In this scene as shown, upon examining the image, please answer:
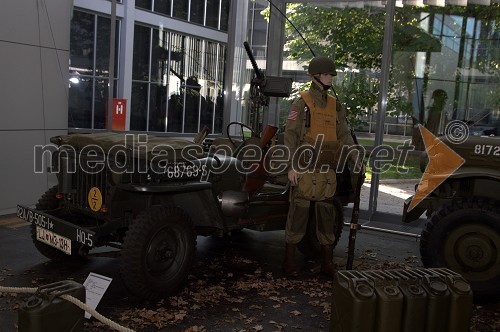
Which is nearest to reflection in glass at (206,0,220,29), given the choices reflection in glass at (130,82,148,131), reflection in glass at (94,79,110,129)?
reflection in glass at (130,82,148,131)

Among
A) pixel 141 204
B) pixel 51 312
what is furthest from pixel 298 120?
pixel 51 312

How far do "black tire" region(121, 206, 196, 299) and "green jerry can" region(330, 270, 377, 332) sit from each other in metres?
1.65

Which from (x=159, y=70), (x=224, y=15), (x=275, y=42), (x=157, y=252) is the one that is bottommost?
(x=157, y=252)

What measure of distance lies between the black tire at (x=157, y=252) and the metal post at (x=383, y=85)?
4147mm

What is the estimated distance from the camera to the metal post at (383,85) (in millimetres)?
7426

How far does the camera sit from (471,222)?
4426mm

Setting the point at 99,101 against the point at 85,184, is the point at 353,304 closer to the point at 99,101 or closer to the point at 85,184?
the point at 85,184

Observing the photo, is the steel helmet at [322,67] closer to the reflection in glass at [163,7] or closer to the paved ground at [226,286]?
the paved ground at [226,286]

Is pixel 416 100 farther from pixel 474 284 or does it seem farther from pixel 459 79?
pixel 474 284

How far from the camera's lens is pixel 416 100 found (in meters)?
7.48

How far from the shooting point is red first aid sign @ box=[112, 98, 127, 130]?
Result: 8.00 m

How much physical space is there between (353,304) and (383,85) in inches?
214

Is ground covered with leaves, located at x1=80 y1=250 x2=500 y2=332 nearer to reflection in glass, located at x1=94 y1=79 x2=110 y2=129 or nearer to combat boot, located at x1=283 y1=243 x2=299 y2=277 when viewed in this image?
combat boot, located at x1=283 y1=243 x2=299 y2=277

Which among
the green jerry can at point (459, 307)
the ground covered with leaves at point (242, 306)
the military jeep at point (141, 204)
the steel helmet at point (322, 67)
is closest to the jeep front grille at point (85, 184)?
the military jeep at point (141, 204)
